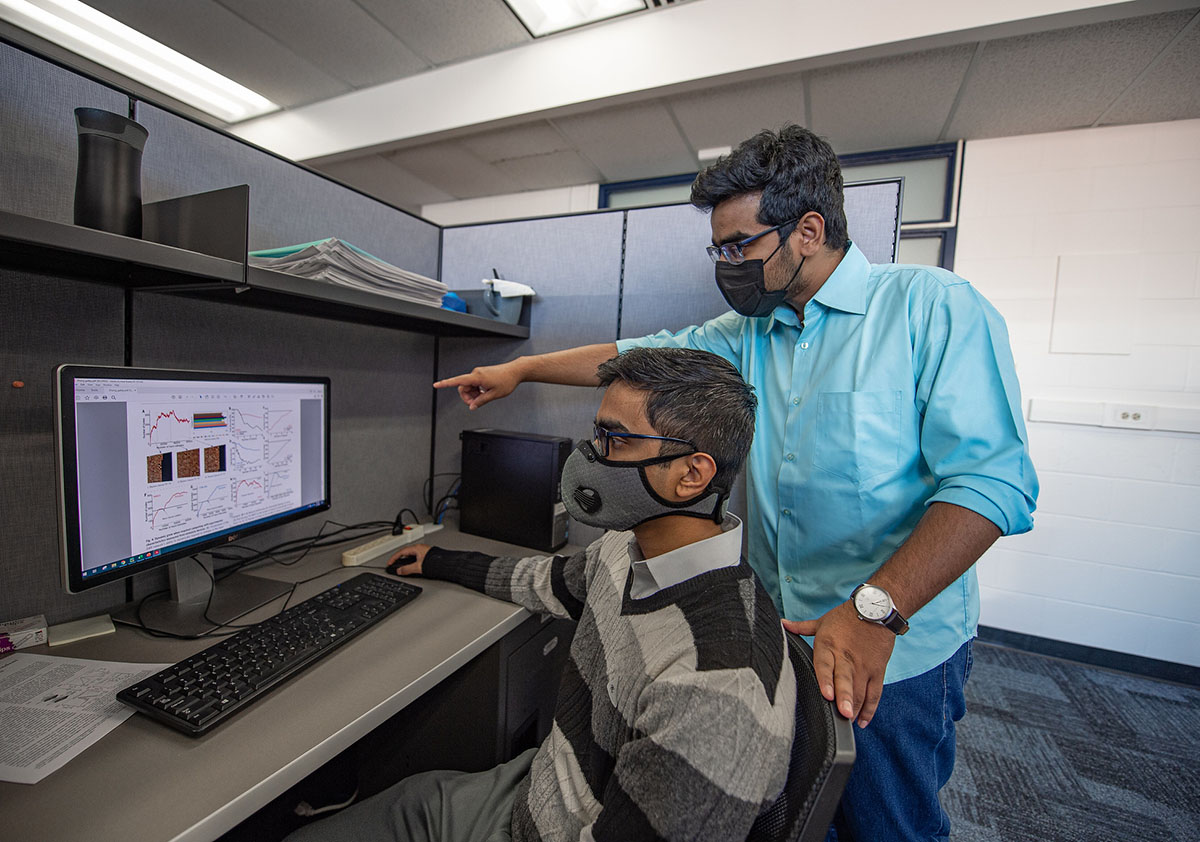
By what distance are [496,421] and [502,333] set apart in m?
0.29

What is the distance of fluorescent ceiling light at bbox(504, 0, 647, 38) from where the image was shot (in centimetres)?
231

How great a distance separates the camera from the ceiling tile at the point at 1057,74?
6.01 feet

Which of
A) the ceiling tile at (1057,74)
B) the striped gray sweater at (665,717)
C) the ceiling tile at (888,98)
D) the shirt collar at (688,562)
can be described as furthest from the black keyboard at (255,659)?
the ceiling tile at (1057,74)

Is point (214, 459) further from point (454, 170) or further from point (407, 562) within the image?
point (454, 170)

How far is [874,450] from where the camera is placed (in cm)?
91

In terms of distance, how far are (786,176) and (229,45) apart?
10.2ft

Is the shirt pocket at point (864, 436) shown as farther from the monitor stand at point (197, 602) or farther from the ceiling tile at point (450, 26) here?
the ceiling tile at point (450, 26)

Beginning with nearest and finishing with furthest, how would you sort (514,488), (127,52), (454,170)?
(514,488) → (127,52) → (454,170)

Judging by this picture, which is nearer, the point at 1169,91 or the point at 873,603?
the point at 873,603

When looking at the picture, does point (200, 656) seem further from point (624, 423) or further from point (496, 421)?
point (496, 421)

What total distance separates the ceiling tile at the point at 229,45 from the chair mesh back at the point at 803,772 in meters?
3.39

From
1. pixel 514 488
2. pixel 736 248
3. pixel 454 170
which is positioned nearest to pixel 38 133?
pixel 514 488

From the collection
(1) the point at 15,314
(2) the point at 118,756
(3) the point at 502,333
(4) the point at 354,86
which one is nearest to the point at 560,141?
(4) the point at 354,86

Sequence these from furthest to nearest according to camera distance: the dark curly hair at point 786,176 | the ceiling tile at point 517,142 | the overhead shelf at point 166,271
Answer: the ceiling tile at point 517,142, the dark curly hair at point 786,176, the overhead shelf at point 166,271
